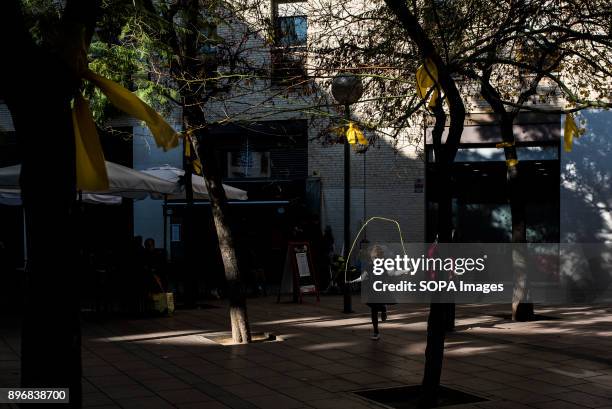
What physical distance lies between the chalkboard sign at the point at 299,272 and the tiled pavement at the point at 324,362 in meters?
2.36

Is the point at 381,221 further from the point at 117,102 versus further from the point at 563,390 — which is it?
the point at 117,102

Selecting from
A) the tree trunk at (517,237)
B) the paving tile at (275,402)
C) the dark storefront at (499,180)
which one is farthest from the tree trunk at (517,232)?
the paving tile at (275,402)

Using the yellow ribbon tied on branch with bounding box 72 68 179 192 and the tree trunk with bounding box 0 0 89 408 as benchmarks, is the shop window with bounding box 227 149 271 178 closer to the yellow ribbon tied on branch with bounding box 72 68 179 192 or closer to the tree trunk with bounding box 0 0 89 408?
the yellow ribbon tied on branch with bounding box 72 68 179 192

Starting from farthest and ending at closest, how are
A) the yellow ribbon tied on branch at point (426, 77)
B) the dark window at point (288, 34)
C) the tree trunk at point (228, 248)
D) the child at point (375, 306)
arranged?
the dark window at point (288, 34), the child at point (375, 306), the tree trunk at point (228, 248), the yellow ribbon tied on branch at point (426, 77)

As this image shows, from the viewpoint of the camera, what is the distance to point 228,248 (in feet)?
34.4

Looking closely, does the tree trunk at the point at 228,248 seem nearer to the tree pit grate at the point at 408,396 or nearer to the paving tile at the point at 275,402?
the paving tile at the point at 275,402

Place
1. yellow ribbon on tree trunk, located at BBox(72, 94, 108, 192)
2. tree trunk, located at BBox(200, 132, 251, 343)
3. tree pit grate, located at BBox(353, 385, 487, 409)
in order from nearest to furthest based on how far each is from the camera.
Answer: yellow ribbon on tree trunk, located at BBox(72, 94, 108, 192)
tree pit grate, located at BBox(353, 385, 487, 409)
tree trunk, located at BBox(200, 132, 251, 343)

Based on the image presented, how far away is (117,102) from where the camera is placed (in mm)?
4727

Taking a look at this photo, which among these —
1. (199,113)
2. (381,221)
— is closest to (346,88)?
(199,113)

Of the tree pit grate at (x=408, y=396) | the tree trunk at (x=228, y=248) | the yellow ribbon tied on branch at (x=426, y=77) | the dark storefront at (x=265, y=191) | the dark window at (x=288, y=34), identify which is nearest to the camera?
the tree pit grate at (x=408, y=396)

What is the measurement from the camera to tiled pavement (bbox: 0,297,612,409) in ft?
23.5

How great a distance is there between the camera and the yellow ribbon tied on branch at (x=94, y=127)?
467 cm

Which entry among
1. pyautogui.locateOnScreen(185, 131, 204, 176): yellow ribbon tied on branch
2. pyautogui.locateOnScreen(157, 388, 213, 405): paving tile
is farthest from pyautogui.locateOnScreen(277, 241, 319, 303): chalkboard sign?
pyautogui.locateOnScreen(157, 388, 213, 405): paving tile

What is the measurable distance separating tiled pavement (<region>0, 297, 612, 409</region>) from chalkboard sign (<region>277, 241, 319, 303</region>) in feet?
7.74
